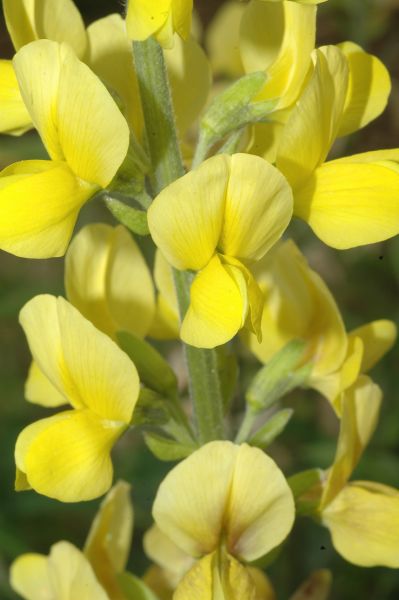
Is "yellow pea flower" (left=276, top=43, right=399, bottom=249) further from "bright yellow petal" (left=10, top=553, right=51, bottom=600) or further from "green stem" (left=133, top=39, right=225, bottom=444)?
"bright yellow petal" (left=10, top=553, right=51, bottom=600)

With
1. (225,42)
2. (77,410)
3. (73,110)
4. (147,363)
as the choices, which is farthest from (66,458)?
(225,42)

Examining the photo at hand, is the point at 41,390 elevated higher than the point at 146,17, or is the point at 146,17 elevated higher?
the point at 146,17

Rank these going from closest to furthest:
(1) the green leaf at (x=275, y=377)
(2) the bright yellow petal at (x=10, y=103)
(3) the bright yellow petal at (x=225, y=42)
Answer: (2) the bright yellow petal at (x=10, y=103), (1) the green leaf at (x=275, y=377), (3) the bright yellow petal at (x=225, y=42)

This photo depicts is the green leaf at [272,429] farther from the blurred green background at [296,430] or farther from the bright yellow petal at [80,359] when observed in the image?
the blurred green background at [296,430]

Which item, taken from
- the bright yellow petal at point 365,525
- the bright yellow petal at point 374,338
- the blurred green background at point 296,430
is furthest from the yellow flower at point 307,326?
the blurred green background at point 296,430

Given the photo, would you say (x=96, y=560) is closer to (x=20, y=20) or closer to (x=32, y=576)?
(x=32, y=576)

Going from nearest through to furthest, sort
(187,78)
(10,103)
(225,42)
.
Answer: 1. (10,103)
2. (187,78)
3. (225,42)
